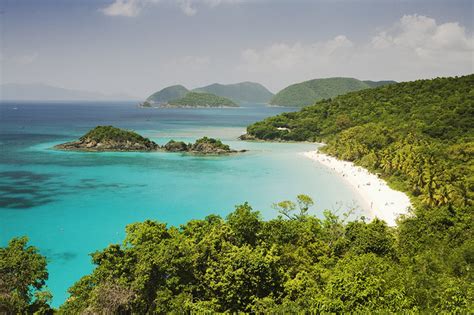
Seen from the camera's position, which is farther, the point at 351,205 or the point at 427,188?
the point at 351,205

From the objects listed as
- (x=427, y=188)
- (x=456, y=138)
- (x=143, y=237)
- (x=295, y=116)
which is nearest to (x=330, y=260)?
(x=143, y=237)

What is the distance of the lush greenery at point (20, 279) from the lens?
1304cm

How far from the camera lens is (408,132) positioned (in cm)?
5669

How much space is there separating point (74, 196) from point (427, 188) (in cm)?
3489

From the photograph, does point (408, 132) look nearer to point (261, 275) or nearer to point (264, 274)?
point (264, 274)

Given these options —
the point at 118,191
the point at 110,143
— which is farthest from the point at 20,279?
the point at 110,143

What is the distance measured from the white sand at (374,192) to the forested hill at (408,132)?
60.4 inches

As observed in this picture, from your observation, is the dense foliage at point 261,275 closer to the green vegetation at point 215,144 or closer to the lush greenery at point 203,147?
the lush greenery at point 203,147

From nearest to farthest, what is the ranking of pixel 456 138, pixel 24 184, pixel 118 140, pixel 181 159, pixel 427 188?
pixel 427 188
pixel 24 184
pixel 456 138
pixel 181 159
pixel 118 140

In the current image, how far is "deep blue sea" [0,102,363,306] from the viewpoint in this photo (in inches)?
1066

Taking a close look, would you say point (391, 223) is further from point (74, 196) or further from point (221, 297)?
point (74, 196)

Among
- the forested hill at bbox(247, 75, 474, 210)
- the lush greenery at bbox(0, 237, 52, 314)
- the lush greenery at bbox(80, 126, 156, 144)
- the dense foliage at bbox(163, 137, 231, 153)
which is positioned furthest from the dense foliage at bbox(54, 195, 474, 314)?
the lush greenery at bbox(80, 126, 156, 144)

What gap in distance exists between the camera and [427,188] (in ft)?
105

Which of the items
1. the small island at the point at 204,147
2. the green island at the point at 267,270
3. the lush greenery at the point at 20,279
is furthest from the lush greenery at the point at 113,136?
the lush greenery at the point at 20,279
